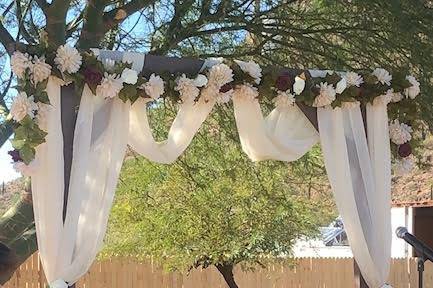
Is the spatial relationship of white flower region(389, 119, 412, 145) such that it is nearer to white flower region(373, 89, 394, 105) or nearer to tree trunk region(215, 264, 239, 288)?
white flower region(373, 89, 394, 105)

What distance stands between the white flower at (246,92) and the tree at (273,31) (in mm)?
1259

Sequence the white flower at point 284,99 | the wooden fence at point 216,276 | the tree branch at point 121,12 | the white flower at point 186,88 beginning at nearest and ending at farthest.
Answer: the white flower at point 186,88 < the white flower at point 284,99 < the tree branch at point 121,12 < the wooden fence at point 216,276

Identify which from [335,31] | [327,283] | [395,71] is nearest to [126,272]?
[327,283]

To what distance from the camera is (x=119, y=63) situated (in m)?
4.12

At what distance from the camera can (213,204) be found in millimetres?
7520

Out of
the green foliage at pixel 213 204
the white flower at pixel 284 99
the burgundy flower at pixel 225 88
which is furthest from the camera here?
the green foliage at pixel 213 204

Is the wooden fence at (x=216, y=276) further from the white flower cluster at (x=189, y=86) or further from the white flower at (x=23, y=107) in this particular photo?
the white flower at (x=23, y=107)

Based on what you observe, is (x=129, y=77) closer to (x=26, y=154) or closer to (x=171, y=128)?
(x=171, y=128)

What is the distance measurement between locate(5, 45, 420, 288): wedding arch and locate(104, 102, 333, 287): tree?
2067 mm

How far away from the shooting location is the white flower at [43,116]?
12.6ft

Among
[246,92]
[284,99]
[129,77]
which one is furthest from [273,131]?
[129,77]

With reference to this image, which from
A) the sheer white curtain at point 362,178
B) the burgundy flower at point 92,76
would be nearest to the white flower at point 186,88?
the burgundy flower at point 92,76

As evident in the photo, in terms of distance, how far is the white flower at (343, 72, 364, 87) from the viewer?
4.70 meters

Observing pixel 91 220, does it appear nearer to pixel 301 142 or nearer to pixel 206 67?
pixel 206 67
